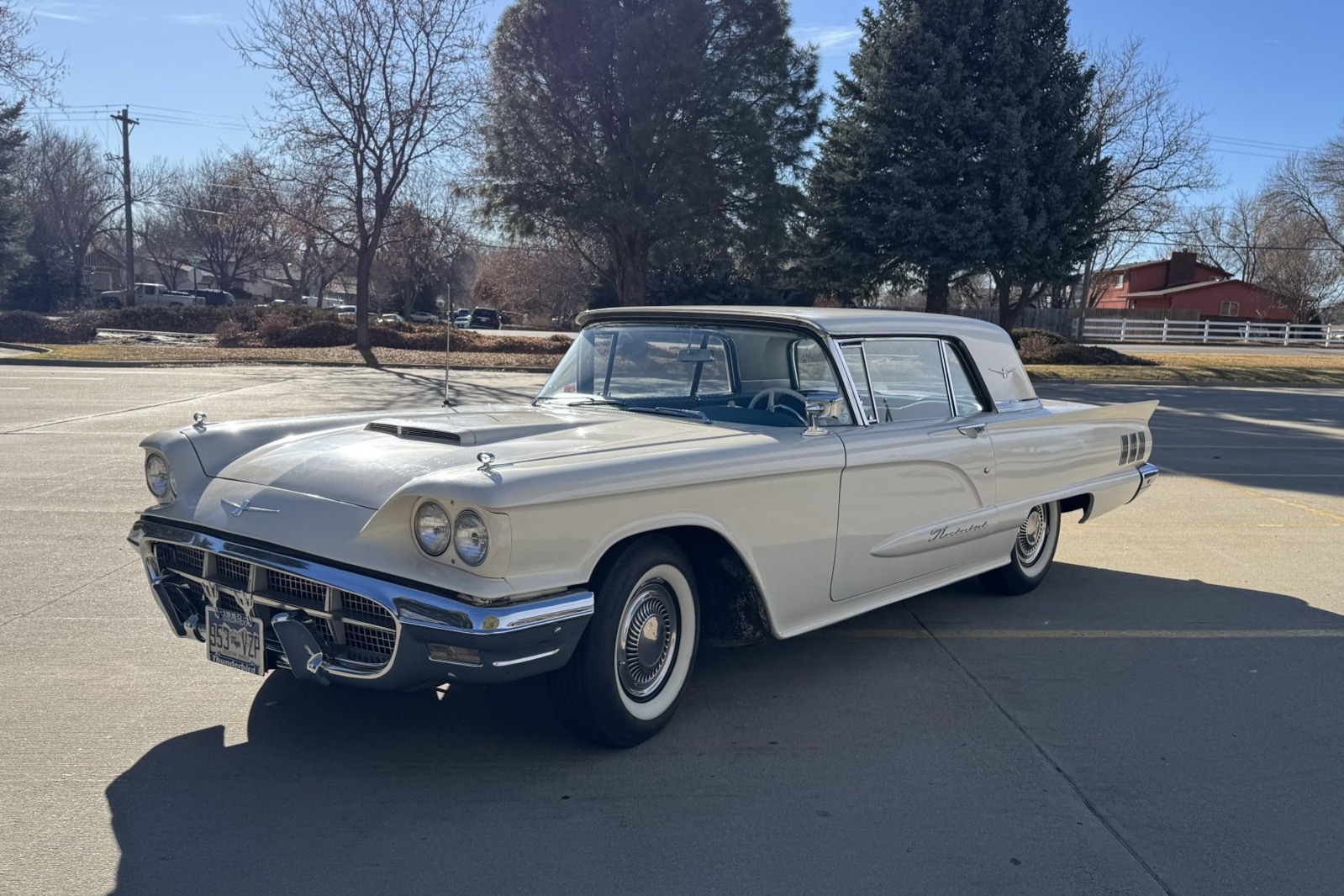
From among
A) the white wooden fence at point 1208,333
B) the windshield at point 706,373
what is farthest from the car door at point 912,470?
the white wooden fence at point 1208,333

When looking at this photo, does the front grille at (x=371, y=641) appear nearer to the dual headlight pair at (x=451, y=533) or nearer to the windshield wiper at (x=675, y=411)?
the dual headlight pair at (x=451, y=533)

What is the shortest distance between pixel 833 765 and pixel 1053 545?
10.7 ft

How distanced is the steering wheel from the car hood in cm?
40

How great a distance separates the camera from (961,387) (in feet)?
18.7

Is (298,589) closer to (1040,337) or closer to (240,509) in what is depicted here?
(240,509)

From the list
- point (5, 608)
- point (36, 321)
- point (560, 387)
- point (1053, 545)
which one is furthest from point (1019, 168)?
point (36, 321)

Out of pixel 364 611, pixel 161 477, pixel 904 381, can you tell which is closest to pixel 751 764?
pixel 364 611

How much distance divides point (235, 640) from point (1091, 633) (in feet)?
14.1

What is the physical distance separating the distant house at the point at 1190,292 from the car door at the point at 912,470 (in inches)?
2499

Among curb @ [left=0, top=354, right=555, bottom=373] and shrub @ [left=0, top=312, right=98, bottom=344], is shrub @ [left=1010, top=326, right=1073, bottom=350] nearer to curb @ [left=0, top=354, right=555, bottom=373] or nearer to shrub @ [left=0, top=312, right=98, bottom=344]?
curb @ [left=0, top=354, right=555, bottom=373]

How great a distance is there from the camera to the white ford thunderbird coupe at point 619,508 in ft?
11.1

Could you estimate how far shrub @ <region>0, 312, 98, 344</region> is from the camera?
96.1 ft

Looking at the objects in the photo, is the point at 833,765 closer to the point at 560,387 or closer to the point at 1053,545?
the point at 560,387

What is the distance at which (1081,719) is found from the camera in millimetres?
4422
